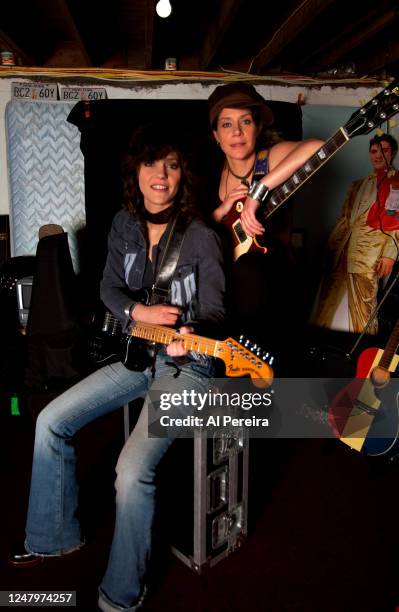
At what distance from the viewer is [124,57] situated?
3789 millimetres

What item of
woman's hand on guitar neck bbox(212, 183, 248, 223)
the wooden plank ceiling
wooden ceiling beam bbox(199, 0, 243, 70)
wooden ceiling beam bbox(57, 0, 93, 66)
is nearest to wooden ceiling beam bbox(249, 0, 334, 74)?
the wooden plank ceiling

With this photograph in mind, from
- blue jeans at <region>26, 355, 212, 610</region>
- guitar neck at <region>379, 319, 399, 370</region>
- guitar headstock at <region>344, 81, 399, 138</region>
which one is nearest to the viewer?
blue jeans at <region>26, 355, 212, 610</region>

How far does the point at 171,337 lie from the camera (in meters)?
1.79

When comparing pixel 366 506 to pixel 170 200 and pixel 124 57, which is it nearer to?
pixel 170 200

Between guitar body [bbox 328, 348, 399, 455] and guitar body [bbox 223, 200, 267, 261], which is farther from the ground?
guitar body [bbox 223, 200, 267, 261]

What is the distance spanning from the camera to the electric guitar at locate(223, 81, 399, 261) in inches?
72.6

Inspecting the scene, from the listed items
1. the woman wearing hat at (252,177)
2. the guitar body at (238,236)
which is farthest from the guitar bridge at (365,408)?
the guitar body at (238,236)

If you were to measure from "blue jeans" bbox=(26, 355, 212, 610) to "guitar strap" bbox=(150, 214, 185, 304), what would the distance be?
253 mm

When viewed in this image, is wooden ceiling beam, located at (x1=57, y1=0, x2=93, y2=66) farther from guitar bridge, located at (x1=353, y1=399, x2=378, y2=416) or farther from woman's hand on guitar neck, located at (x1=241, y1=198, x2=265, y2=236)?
guitar bridge, located at (x1=353, y1=399, x2=378, y2=416)

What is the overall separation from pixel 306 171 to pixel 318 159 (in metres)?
0.07

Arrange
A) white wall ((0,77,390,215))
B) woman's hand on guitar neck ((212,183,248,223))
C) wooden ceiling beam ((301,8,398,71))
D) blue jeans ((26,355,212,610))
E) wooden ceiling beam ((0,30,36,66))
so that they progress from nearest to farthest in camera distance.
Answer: blue jeans ((26,355,212,610)), woman's hand on guitar neck ((212,183,248,223)), wooden ceiling beam ((301,8,398,71)), wooden ceiling beam ((0,30,36,66)), white wall ((0,77,390,215))

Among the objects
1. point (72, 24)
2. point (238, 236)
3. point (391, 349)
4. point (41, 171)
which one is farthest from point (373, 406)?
point (41, 171)

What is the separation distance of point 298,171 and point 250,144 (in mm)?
361

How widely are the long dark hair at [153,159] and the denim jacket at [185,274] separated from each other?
0.20 ft
